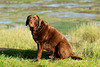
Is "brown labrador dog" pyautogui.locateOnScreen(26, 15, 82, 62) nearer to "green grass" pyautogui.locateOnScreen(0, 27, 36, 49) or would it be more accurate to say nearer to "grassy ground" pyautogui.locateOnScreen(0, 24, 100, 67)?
"grassy ground" pyautogui.locateOnScreen(0, 24, 100, 67)

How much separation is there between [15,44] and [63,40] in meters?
5.05

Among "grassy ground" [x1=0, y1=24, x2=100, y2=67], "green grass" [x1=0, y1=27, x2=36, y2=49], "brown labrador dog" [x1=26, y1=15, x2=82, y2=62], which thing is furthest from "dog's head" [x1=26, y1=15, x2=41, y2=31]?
"green grass" [x1=0, y1=27, x2=36, y2=49]

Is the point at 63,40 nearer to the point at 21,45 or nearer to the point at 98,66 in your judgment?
the point at 98,66

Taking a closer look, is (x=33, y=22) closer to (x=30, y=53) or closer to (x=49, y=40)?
(x=49, y=40)

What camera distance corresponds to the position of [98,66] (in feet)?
19.3

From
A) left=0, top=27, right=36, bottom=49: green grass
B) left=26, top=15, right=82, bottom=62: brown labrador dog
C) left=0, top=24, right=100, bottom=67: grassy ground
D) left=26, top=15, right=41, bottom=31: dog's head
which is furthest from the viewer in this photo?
left=0, top=27, right=36, bottom=49: green grass

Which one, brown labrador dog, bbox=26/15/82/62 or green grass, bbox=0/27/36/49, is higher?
brown labrador dog, bbox=26/15/82/62

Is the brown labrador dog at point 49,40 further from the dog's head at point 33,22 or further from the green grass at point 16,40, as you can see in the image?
the green grass at point 16,40

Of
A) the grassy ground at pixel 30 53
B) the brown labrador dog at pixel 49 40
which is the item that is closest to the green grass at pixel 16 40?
the grassy ground at pixel 30 53

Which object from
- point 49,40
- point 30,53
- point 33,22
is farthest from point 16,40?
point 33,22

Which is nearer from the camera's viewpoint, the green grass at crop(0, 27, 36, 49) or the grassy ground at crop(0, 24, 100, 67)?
the grassy ground at crop(0, 24, 100, 67)

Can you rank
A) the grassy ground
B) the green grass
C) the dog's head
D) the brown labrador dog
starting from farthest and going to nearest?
1. the green grass
2. the brown labrador dog
3. the grassy ground
4. the dog's head

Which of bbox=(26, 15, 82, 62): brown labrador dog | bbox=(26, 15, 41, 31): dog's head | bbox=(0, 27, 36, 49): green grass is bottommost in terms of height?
bbox=(0, 27, 36, 49): green grass

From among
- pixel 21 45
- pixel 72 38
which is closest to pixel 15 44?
pixel 21 45
